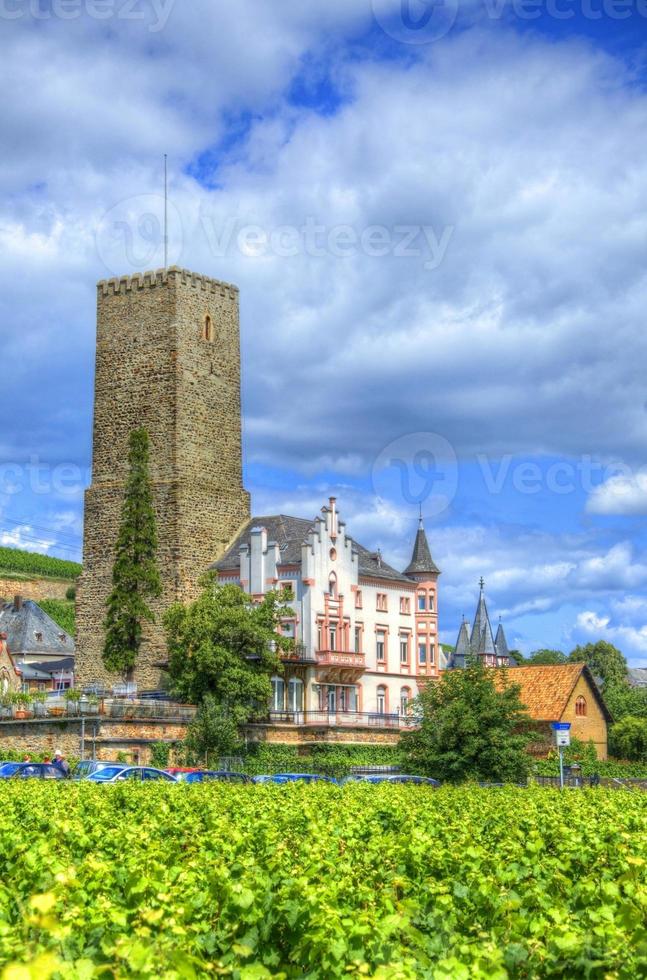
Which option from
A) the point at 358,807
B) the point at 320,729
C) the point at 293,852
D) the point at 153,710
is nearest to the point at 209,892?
the point at 293,852

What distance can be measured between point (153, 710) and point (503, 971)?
5219 cm

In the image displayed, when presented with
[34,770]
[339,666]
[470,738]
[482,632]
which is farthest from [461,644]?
[34,770]

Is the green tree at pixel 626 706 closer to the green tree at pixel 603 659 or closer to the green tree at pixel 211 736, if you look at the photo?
the green tree at pixel 211 736

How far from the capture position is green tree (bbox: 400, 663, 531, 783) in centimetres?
4644

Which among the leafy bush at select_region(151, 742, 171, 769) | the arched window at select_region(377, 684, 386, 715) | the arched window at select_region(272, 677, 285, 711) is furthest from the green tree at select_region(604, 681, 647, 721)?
the leafy bush at select_region(151, 742, 171, 769)

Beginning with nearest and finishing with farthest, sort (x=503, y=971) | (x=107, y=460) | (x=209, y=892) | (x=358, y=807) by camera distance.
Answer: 1. (x=503, y=971)
2. (x=209, y=892)
3. (x=358, y=807)
4. (x=107, y=460)

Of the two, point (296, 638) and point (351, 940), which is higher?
point (296, 638)

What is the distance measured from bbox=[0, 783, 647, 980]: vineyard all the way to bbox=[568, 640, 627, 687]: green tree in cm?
12066

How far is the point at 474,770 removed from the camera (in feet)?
153

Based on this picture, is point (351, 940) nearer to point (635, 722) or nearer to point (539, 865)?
point (539, 865)

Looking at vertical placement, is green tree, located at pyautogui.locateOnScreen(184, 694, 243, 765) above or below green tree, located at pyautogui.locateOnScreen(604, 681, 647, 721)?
below

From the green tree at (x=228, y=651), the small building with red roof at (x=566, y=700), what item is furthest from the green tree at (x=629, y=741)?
the green tree at (x=228, y=651)

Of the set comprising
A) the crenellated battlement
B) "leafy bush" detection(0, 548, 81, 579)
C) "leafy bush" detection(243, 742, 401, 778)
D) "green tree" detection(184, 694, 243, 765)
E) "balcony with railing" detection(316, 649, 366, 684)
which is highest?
the crenellated battlement

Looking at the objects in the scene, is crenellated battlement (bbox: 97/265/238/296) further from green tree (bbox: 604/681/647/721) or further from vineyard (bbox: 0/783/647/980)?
vineyard (bbox: 0/783/647/980)
